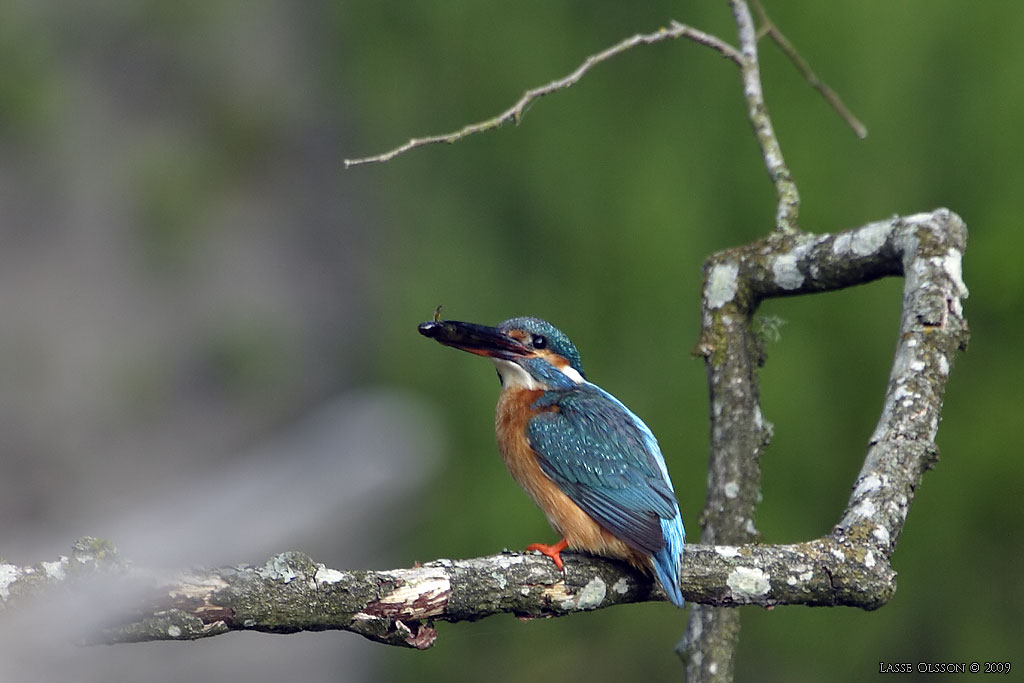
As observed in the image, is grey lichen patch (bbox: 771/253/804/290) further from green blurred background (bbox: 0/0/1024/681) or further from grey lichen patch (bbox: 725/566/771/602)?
green blurred background (bbox: 0/0/1024/681)

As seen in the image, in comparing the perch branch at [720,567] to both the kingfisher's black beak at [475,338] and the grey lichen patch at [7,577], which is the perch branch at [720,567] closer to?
the grey lichen patch at [7,577]

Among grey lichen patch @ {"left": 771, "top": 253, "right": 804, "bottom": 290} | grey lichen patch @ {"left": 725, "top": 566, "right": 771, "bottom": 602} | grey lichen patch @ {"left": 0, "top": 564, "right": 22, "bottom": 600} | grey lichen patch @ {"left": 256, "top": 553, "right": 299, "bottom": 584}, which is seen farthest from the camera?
grey lichen patch @ {"left": 771, "top": 253, "right": 804, "bottom": 290}

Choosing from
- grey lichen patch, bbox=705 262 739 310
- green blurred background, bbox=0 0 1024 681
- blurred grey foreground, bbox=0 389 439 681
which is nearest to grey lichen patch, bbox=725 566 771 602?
blurred grey foreground, bbox=0 389 439 681

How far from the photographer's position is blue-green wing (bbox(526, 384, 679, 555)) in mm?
2291

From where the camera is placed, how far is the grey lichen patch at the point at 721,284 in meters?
2.46

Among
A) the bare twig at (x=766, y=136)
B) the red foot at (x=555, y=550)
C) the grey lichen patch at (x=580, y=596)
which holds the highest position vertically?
the bare twig at (x=766, y=136)

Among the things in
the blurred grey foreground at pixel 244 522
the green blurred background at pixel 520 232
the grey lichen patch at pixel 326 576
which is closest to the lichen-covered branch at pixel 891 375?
the blurred grey foreground at pixel 244 522

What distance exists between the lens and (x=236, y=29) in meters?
6.85

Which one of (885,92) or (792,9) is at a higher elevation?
(792,9)

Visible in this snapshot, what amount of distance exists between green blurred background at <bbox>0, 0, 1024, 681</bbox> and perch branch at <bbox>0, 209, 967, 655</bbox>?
1.85 m

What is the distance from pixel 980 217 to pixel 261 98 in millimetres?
4211

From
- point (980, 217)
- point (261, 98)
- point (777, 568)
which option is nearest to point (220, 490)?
point (777, 568)

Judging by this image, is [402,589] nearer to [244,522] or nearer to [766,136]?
[244,522]

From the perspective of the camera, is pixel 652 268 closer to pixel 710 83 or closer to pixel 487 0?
pixel 710 83
